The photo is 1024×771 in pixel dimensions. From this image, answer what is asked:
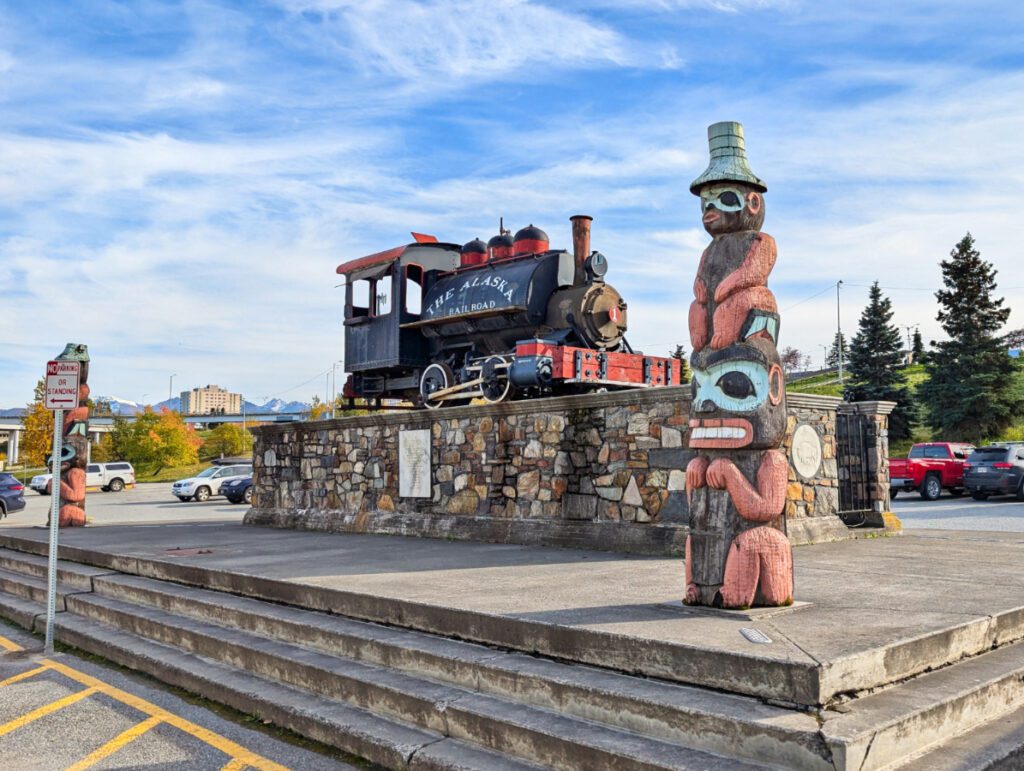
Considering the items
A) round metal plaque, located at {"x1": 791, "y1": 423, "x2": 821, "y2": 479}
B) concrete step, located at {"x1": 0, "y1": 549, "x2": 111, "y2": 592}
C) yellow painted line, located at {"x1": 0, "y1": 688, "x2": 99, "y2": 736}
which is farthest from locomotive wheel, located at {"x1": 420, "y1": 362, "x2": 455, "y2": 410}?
yellow painted line, located at {"x1": 0, "y1": 688, "x2": 99, "y2": 736}

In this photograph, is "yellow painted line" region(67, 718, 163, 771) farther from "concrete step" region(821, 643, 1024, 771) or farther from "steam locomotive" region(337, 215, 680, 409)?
"steam locomotive" region(337, 215, 680, 409)

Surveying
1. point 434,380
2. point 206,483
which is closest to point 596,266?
point 434,380

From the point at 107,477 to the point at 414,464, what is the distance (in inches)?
1244

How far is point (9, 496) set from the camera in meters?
21.2

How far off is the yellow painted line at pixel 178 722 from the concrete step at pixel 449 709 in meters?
0.58

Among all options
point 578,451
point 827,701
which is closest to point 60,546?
point 578,451

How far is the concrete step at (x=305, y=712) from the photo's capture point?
3.88 m

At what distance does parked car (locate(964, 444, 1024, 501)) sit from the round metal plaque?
42.8ft

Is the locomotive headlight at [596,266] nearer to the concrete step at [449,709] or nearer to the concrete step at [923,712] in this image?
the concrete step at [449,709]

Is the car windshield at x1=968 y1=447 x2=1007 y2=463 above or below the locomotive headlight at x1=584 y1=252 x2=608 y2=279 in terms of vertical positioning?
below

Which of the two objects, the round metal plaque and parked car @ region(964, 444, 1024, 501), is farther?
parked car @ region(964, 444, 1024, 501)

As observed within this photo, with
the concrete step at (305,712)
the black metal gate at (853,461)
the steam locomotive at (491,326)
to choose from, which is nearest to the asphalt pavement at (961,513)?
the black metal gate at (853,461)

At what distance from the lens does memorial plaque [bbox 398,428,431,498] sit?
1120cm

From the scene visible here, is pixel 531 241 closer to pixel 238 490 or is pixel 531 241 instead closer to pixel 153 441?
pixel 238 490
